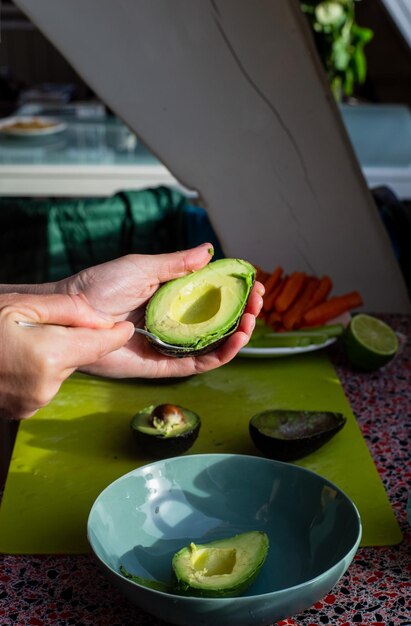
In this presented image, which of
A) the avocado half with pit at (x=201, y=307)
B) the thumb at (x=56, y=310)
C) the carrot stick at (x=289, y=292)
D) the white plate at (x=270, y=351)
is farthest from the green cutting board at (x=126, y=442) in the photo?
the thumb at (x=56, y=310)

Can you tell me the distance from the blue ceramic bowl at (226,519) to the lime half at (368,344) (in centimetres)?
60

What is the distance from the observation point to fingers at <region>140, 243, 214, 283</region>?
1.41m

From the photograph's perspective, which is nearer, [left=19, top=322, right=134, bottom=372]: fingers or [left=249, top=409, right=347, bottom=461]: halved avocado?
[left=19, top=322, right=134, bottom=372]: fingers

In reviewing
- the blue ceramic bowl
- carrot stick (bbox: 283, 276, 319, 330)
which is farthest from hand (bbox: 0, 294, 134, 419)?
carrot stick (bbox: 283, 276, 319, 330)

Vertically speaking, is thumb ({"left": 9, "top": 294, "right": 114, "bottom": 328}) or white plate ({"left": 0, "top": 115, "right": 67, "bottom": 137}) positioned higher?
thumb ({"left": 9, "top": 294, "right": 114, "bottom": 328})

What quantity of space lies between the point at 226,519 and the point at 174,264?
17.2 inches

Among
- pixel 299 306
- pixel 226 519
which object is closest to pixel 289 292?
pixel 299 306

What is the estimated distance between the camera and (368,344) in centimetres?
178

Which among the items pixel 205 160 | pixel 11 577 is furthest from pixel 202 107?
pixel 11 577

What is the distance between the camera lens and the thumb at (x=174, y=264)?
4.61 ft

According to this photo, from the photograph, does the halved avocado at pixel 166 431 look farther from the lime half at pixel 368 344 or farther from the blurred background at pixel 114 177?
the blurred background at pixel 114 177

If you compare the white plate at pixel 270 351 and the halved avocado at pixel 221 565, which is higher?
the halved avocado at pixel 221 565

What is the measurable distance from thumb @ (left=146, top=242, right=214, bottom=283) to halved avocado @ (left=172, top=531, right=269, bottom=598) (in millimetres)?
494

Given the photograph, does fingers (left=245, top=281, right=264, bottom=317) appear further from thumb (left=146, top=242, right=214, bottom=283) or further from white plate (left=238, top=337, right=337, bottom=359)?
white plate (left=238, top=337, right=337, bottom=359)
